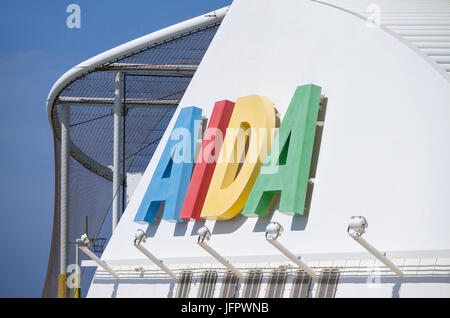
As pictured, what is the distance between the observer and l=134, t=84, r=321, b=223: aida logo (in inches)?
727

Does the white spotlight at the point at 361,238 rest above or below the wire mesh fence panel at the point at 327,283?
above

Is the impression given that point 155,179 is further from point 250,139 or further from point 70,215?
point 70,215

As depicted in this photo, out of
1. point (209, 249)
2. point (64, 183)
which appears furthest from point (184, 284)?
Answer: point (64, 183)

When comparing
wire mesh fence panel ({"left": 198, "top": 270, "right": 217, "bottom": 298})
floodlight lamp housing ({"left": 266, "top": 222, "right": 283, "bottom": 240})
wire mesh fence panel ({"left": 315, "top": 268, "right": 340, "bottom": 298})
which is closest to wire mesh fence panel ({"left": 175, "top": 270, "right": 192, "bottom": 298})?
wire mesh fence panel ({"left": 198, "top": 270, "right": 217, "bottom": 298})

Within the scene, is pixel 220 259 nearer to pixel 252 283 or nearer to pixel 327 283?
pixel 252 283

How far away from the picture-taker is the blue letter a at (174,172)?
21.5 meters

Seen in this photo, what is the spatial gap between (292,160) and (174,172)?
4.33 metres

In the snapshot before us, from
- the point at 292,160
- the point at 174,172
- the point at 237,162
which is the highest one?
the point at 292,160

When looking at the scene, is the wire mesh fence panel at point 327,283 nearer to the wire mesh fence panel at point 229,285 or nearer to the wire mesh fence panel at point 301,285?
the wire mesh fence panel at point 301,285

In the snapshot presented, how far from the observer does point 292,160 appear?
18.4 m

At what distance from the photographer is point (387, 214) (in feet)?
53.8

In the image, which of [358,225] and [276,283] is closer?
[358,225]

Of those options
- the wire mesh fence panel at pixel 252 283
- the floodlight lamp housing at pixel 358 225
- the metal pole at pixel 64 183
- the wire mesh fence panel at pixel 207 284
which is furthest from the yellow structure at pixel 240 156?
Answer: the metal pole at pixel 64 183
